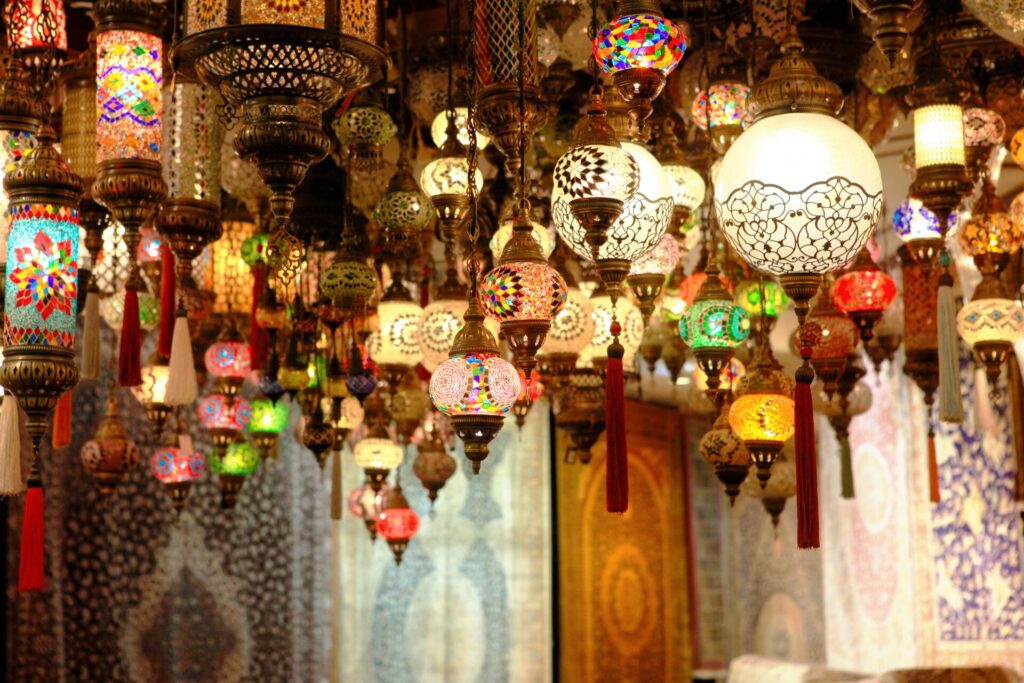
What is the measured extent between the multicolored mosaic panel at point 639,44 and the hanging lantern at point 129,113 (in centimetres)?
93

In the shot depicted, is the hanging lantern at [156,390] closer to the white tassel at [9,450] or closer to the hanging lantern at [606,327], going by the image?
the hanging lantern at [606,327]

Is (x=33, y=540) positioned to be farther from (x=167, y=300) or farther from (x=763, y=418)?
(x=763, y=418)

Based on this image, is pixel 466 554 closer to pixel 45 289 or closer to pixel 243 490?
pixel 243 490

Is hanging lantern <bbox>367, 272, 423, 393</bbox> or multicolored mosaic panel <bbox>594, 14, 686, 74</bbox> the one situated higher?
multicolored mosaic panel <bbox>594, 14, 686, 74</bbox>

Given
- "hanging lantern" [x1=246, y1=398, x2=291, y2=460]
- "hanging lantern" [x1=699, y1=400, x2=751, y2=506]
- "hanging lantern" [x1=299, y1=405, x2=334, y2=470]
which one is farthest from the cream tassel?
"hanging lantern" [x1=699, y1=400, x2=751, y2=506]

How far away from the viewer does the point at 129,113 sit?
9.12ft

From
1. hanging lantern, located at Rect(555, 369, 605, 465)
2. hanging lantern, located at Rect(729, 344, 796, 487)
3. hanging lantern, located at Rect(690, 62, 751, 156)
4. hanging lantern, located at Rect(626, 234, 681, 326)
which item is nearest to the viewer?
hanging lantern, located at Rect(729, 344, 796, 487)

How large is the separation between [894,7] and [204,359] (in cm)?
338

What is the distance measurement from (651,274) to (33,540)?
5.61ft

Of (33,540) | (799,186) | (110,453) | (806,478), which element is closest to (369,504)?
(110,453)

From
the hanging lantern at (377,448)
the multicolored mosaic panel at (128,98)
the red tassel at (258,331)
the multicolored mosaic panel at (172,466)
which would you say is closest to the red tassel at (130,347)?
the multicolored mosaic panel at (128,98)

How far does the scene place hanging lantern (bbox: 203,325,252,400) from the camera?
15.3 ft

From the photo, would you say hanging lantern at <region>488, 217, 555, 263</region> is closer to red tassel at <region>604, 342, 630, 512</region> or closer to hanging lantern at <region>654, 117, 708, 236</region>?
hanging lantern at <region>654, 117, 708, 236</region>

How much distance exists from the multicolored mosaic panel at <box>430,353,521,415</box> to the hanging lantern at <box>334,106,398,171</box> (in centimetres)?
137
